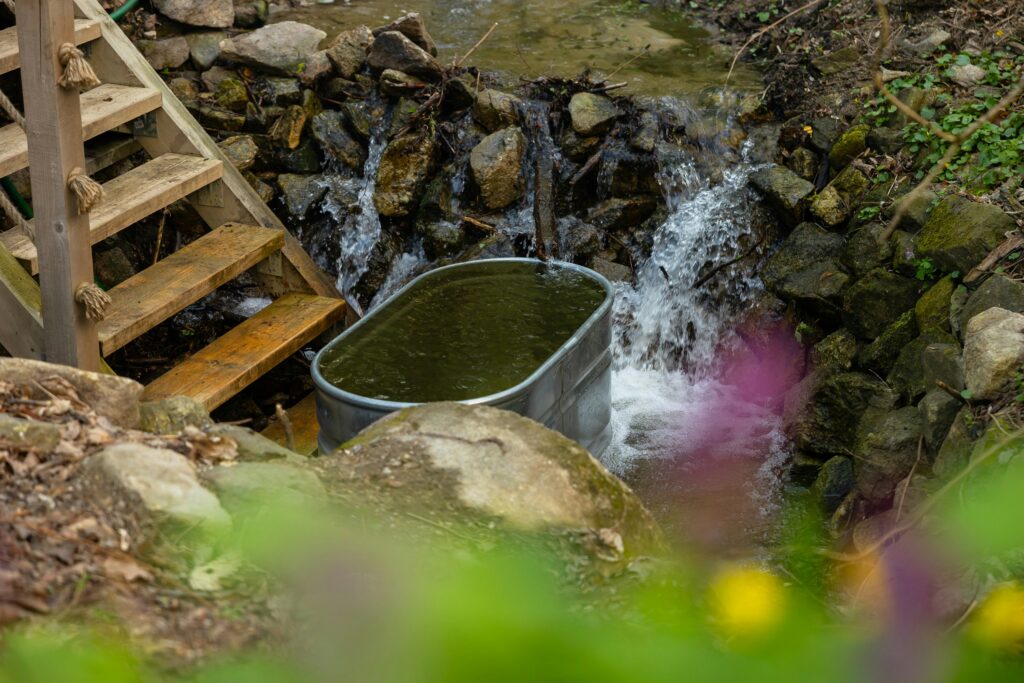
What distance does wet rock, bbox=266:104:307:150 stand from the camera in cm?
626

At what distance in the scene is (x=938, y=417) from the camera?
13.8 ft

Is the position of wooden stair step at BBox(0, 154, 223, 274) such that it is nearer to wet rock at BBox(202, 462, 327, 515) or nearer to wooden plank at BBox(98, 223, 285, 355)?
wooden plank at BBox(98, 223, 285, 355)

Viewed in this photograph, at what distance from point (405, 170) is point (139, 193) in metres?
1.75

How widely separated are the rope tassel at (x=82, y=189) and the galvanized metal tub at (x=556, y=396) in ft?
3.26

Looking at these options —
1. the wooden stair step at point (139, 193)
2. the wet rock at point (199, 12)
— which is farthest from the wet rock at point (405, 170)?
the wet rock at point (199, 12)

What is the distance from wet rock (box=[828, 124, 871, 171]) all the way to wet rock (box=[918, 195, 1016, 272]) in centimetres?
85

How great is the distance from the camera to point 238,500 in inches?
66.2

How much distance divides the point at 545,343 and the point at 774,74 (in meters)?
2.98

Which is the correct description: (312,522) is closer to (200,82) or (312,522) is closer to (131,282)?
(131,282)

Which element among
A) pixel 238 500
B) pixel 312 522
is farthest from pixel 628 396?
pixel 312 522

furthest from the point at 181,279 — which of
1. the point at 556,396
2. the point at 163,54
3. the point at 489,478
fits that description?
the point at 489,478

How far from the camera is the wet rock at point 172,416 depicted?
2.59 meters

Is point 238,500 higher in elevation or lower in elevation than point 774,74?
higher

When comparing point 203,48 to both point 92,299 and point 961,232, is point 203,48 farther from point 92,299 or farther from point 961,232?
point 961,232
